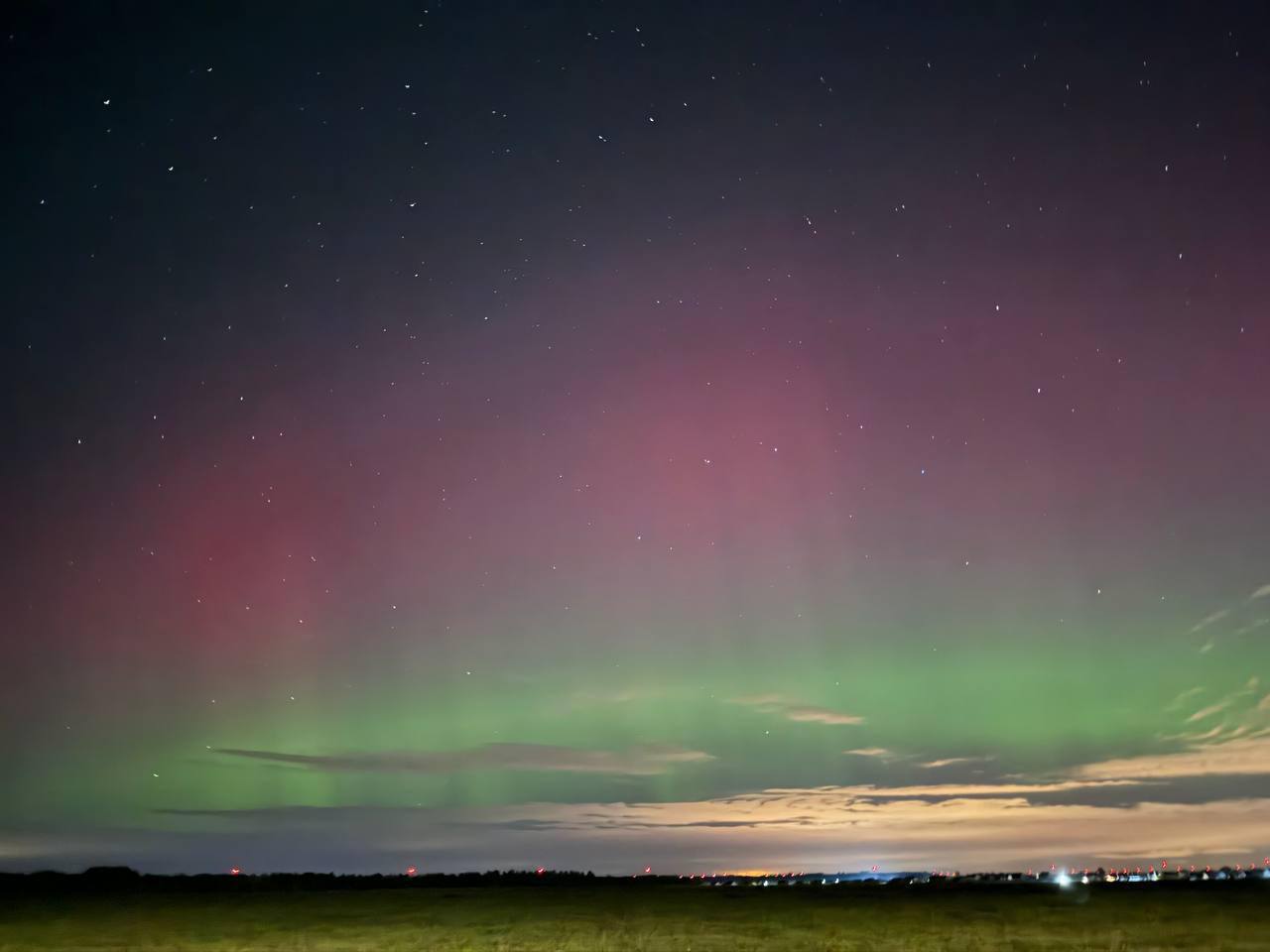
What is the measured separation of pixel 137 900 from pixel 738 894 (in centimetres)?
4395

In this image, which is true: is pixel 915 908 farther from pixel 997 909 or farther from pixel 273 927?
pixel 273 927

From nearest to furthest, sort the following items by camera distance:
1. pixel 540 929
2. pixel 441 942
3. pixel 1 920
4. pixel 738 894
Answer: pixel 441 942 < pixel 540 929 < pixel 1 920 < pixel 738 894

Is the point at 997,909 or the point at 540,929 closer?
the point at 540,929

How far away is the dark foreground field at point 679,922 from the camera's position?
45.5 metres

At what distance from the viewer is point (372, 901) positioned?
272 feet

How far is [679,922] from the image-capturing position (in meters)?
57.9

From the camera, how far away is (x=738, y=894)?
90312mm

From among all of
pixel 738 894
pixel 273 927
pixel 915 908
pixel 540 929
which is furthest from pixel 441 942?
pixel 738 894

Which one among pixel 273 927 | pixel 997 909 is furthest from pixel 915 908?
pixel 273 927

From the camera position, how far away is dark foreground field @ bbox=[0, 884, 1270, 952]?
1793 inches

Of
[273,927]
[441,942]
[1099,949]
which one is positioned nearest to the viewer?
[1099,949]

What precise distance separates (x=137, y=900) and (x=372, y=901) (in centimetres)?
1867

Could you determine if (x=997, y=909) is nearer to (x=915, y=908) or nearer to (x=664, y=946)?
(x=915, y=908)

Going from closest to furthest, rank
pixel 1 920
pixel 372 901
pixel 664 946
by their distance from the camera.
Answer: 1. pixel 664 946
2. pixel 1 920
3. pixel 372 901
